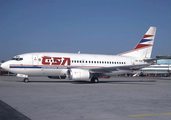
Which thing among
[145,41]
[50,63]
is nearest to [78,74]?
[50,63]

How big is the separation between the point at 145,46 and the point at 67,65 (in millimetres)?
14354

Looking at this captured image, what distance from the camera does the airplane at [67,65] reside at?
984 inches

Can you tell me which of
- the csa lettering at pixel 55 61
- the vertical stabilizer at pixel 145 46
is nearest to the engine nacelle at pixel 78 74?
the csa lettering at pixel 55 61

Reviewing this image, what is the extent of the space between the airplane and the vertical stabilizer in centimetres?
111

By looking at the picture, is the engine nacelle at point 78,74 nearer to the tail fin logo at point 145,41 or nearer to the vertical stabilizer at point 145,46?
the vertical stabilizer at point 145,46

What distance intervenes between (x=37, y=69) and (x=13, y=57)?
355cm

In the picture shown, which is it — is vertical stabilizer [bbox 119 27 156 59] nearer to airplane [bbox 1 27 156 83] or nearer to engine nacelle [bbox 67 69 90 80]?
airplane [bbox 1 27 156 83]

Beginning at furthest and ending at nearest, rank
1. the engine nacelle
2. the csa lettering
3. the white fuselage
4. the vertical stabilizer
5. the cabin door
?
the vertical stabilizer, the csa lettering, the cabin door, the white fuselage, the engine nacelle

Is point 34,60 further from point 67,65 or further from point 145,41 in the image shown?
point 145,41

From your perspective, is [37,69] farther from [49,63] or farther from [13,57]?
[13,57]

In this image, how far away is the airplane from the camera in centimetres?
2500

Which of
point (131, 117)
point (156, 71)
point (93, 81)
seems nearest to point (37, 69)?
point (93, 81)

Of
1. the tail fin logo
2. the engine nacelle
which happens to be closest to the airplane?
the engine nacelle

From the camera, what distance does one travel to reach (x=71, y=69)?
25.4m
